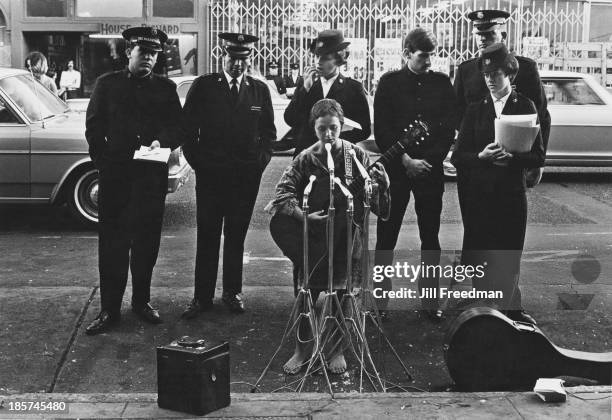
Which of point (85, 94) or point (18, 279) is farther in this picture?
point (85, 94)

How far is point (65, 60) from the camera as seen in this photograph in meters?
21.5

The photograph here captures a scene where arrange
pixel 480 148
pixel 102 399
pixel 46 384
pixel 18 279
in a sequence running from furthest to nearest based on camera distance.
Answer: pixel 18 279, pixel 480 148, pixel 46 384, pixel 102 399

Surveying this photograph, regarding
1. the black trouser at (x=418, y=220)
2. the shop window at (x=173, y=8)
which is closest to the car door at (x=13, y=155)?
the black trouser at (x=418, y=220)

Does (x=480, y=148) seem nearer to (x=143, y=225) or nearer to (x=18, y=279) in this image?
(x=143, y=225)

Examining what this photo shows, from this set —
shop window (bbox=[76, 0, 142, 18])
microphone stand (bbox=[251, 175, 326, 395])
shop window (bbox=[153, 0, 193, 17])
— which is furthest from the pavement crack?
shop window (bbox=[76, 0, 142, 18])

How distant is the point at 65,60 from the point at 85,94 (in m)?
1.02

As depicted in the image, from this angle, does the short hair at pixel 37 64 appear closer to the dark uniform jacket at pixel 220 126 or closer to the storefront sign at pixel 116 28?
the dark uniform jacket at pixel 220 126

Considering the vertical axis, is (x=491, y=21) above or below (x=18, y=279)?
above

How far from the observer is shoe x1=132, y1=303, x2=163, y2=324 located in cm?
673

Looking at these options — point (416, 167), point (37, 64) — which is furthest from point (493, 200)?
point (37, 64)

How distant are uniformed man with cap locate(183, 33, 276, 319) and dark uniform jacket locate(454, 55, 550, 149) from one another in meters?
1.45

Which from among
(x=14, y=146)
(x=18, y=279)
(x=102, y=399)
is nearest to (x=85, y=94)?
(x=14, y=146)

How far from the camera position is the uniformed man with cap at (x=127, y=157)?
655cm

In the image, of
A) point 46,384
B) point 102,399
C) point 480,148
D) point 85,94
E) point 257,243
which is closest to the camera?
point 102,399
